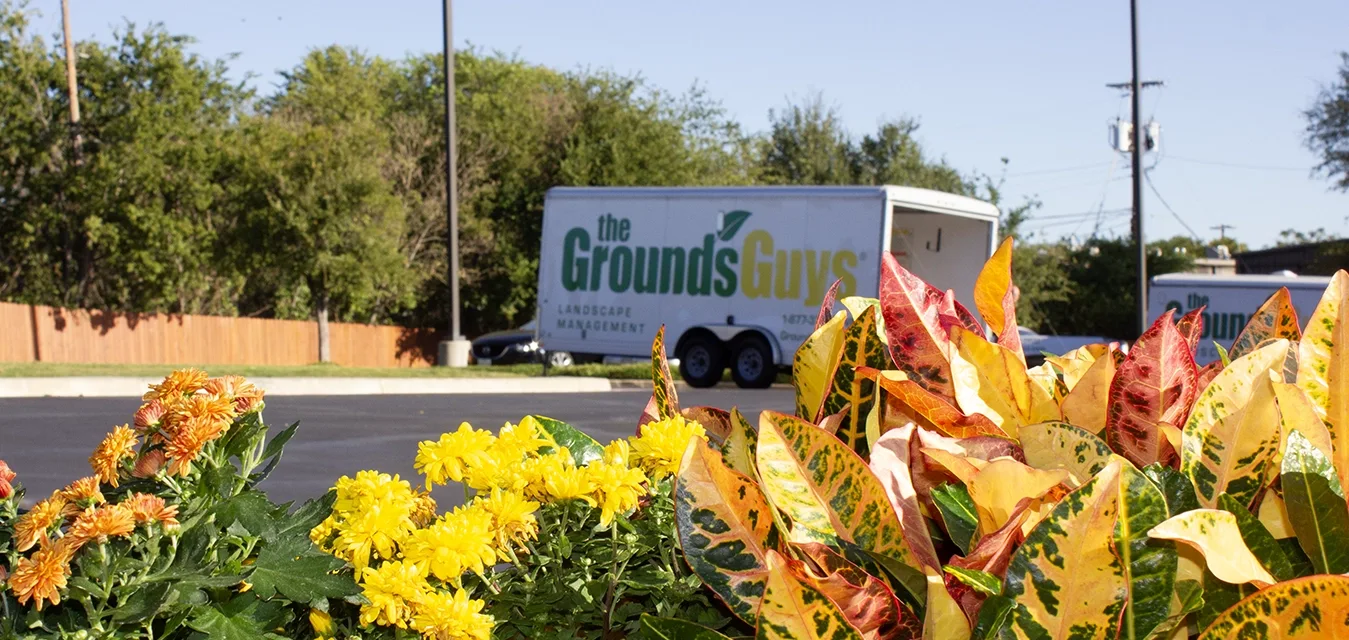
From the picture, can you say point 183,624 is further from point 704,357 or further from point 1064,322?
point 1064,322

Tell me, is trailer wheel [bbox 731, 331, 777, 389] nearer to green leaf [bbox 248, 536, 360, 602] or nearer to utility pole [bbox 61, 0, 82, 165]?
utility pole [bbox 61, 0, 82, 165]

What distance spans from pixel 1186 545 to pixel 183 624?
3.95ft

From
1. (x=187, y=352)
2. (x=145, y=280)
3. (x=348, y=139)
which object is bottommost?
(x=187, y=352)

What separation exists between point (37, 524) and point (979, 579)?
1.11 m

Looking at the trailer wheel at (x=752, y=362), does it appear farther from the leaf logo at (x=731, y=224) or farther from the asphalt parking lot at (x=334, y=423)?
the asphalt parking lot at (x=334, y=423)

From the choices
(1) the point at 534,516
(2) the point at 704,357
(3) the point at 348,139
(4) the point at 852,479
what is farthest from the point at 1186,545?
(3) the point at 348,139

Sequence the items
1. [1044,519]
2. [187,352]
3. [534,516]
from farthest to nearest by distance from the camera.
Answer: [187,352] < [534,516] < [1044,519]

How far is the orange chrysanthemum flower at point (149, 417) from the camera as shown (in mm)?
1637

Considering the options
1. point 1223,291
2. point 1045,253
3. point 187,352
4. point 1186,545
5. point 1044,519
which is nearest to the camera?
point 1044,519

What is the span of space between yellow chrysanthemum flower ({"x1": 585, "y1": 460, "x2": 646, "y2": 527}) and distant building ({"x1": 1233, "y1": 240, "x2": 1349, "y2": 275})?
3935 centimetres

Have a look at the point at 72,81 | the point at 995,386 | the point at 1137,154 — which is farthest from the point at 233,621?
the point at 72,81

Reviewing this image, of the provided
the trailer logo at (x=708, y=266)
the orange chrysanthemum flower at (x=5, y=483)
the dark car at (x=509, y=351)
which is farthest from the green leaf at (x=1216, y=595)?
the dark car at (x=509, y=351)

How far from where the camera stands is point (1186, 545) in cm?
130

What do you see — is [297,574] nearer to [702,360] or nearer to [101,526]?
[101,526]
